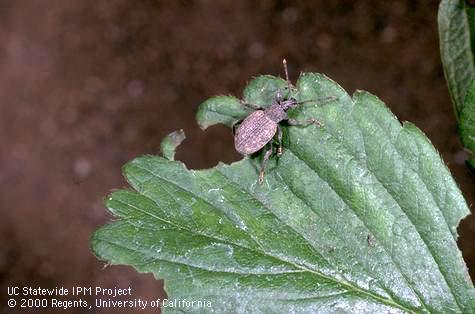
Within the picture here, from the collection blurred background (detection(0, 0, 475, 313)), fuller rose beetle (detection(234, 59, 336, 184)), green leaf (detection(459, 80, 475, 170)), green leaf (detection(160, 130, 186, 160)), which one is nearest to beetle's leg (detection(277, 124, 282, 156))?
fuller rose beetle (detection(234, 59, 336, 184))

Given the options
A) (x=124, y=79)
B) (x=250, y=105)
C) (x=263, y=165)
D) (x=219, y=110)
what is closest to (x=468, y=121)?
(x=263, y=165)

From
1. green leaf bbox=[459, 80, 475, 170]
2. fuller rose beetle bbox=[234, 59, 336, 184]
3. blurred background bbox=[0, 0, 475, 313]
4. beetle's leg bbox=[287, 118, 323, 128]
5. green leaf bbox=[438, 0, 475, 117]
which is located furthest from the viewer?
blurred background bbox=[0, 0, 475, 313]

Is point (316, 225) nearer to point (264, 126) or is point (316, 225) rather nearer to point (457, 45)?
point (264, 126)

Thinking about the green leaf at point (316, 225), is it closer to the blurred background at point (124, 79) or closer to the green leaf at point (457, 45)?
the green leaf at point (457, 45)

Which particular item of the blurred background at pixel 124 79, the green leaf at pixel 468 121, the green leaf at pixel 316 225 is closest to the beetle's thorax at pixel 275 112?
the green leaf at pixel 316 225

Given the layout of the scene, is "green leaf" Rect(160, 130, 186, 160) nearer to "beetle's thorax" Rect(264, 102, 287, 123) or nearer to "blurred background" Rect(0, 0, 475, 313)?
"beetle's thorax" Rect(264, 102, 287, 123)

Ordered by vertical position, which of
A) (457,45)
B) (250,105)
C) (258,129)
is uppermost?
(457,45)
